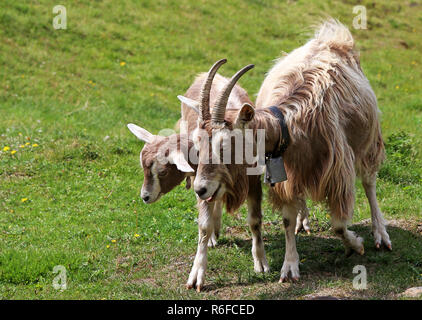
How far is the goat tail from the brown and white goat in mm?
26

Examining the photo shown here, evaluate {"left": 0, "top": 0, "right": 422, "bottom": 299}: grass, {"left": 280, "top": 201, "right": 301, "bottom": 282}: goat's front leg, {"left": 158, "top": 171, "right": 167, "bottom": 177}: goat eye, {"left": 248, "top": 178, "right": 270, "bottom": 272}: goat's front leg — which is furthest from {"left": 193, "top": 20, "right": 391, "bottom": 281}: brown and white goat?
{"left": 158, "top": 171, "right": 167, "bottom": 177}: goat eye

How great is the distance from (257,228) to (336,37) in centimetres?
248

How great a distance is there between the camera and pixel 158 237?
7152 millimetres

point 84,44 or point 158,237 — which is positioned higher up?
point 84,44

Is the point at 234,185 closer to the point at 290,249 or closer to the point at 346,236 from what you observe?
the point at 290,249

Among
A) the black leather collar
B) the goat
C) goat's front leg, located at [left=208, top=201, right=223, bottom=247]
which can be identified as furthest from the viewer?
goat's front leg, located at [left=208, top=201, right=223, bottom=247]

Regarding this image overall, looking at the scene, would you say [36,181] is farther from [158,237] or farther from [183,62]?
[183,62]

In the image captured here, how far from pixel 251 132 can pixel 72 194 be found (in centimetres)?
386

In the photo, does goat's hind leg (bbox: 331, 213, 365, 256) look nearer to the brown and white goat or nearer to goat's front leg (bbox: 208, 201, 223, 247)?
the brown and white goat

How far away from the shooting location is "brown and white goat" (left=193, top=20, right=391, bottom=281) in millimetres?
5336

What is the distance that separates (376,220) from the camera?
6797 mm

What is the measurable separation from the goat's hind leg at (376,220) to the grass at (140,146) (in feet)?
0.49

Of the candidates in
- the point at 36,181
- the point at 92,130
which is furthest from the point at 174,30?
the point at 36,181

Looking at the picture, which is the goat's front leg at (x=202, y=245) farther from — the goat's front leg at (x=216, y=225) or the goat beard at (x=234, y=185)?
the goat's front leg at (x=216, y=225)
